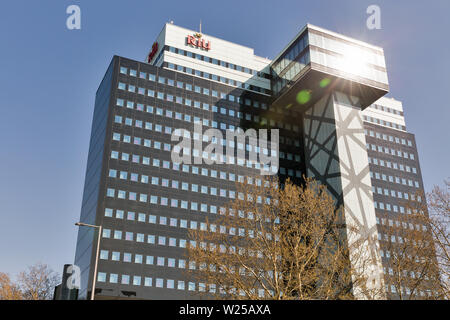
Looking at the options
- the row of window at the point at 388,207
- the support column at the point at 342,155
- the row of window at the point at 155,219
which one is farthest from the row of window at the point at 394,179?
the row of window at the point at 155,219

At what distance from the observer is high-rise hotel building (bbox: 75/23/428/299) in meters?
82.8

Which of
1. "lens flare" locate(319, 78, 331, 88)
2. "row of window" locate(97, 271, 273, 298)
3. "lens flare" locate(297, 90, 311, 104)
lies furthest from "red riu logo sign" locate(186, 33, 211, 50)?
"row of window" locate(97, 271, 273, 298)

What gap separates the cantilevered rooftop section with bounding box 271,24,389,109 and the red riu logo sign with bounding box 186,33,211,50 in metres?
17.3

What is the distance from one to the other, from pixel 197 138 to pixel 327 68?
99.2 feet

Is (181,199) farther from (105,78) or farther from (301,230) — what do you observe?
(301,230)

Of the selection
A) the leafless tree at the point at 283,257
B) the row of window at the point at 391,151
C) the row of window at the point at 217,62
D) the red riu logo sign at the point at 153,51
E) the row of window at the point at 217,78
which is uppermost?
the red riu logo sign at the point at 153,51

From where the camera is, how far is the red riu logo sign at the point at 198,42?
107 metres

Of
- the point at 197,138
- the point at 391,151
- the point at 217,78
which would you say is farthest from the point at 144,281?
the point at 391,151

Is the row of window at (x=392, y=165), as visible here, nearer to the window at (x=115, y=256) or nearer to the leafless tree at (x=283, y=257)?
the window at (x=115, y=256)

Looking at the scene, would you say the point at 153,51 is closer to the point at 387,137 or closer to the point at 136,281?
the point at 136,281

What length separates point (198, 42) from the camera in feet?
354

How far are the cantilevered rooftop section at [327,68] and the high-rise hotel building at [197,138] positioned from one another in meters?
0.24
